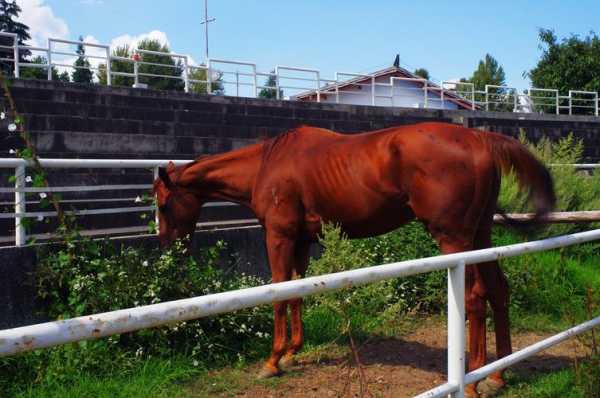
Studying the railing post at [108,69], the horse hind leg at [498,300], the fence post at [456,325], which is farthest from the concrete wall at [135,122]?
the fence post at [456,325]

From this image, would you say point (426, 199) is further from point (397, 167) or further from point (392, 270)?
point (392, 270)

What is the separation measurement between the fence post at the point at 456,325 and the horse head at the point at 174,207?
3160 mm

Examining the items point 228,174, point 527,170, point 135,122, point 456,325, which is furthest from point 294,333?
point 135,122

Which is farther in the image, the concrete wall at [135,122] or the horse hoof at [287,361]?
the concrete wall at [135,122]

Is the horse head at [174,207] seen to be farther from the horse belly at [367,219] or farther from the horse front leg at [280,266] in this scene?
the horse belly at [367,219]

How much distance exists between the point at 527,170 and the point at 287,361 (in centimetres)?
226

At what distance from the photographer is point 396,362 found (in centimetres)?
504

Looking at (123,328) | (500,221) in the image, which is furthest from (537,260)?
(123,328)

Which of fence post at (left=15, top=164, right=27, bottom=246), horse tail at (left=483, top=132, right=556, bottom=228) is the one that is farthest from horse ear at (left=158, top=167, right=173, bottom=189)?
horse tail at (left=483, top=132, right=556, bottom=228)

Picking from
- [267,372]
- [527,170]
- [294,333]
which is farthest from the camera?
[294,333]

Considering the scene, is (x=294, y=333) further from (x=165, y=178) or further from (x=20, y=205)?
(x=20, y=205)

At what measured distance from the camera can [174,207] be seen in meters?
5.49

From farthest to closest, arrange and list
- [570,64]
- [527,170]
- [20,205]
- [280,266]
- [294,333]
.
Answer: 1. [570,64]
2. [20,205]
3. [294,333]
4. [280,266]
5. [527,170]

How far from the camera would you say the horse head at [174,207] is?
5.48 metres
